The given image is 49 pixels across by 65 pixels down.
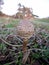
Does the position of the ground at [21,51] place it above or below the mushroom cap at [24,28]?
below

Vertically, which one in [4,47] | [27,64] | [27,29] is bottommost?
[27,64]

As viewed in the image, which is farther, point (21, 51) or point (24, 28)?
→ point (21, 51)

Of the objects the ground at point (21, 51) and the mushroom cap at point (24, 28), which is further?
the ground at point (21, 51)

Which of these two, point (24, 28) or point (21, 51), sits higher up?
point (24, 28)

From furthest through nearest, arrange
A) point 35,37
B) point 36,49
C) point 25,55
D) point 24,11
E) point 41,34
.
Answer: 1. point 41,34
2. point 35,37
3. point 36,49
4. point 25,55
5. point 24,11

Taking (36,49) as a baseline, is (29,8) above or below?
above

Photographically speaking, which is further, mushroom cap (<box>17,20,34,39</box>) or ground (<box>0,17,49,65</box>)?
ground (<box>0,17,49,65</box>)

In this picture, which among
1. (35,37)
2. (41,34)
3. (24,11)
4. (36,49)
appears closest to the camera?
(24,11)

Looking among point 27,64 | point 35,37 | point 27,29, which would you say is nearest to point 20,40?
point 35,37

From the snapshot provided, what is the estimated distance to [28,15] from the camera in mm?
1191

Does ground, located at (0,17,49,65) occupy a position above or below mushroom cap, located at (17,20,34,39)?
below

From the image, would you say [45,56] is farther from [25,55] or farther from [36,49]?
[25,55]

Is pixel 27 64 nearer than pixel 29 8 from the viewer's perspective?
No

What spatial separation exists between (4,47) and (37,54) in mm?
248
